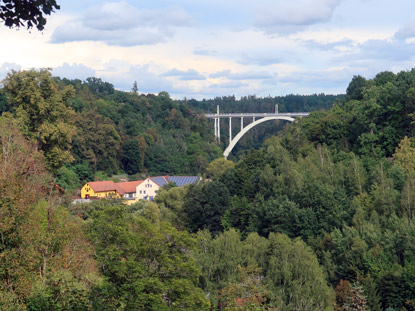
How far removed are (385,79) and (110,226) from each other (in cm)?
3101

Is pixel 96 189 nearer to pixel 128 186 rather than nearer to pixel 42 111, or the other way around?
pixel 128 186

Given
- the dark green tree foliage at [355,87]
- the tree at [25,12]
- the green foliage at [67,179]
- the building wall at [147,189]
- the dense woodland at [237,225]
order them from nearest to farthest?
the tree at [25,12]
the dense woodland at [237,225]
the dark green tree foliage at [355,87]
the green foliage at [67,179]
the building wall at [147,189]

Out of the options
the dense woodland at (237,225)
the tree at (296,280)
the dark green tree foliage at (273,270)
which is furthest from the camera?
the dark green tree foliage at (273,270)

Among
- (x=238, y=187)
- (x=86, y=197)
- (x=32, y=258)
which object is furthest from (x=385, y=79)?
(x=32, y=258)

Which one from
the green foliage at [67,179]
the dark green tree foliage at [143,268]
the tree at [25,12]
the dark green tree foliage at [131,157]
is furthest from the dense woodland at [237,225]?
the dark green tree foliage at [131,157]

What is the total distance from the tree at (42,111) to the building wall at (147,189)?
95.7 feet

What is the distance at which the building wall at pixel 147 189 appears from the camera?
54.4 meters

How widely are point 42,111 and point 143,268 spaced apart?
41.0 ft

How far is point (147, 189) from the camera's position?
5512cm

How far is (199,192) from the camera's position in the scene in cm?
3566

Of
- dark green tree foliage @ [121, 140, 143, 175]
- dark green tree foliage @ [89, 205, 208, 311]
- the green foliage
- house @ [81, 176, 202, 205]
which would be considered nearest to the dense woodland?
dark green tree foliage @ [89, 205, 208, 311]

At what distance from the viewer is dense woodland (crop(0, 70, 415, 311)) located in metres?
12.4

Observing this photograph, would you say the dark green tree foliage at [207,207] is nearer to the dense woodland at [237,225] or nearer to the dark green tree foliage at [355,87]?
the dense woodland at [237,225]

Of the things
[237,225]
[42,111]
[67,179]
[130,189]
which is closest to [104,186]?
[130,189]
